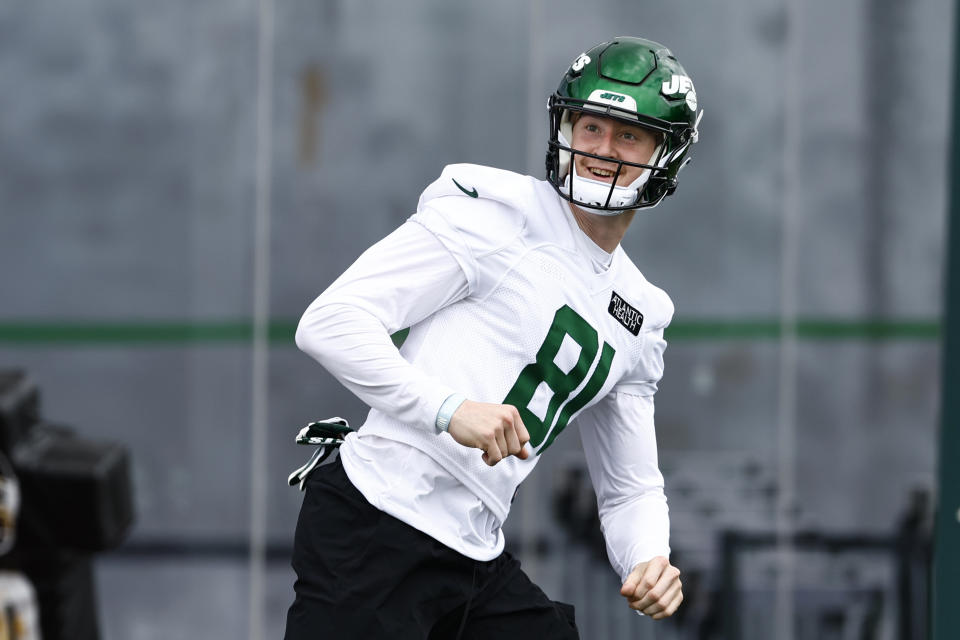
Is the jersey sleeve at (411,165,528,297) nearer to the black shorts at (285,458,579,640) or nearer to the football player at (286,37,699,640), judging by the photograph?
the football player at (286,37,699,640)

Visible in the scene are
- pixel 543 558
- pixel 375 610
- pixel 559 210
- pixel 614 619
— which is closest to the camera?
pixel 375 610

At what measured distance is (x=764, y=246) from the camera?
22.3 ft

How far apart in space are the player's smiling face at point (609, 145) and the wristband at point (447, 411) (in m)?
0.52

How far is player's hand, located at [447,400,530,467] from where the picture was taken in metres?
2.16

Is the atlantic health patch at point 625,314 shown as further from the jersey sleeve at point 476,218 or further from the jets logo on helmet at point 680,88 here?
the jets logo on helmet at point 680,88

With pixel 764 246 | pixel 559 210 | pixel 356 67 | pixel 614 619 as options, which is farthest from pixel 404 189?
pixel 559 210

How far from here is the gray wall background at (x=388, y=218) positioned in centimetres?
673

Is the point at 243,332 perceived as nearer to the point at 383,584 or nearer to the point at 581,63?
the point at 581,63

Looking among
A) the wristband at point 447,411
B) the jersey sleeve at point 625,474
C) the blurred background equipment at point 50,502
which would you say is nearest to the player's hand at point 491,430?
the wristband at point 447,411

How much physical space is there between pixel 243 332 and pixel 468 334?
175 inches

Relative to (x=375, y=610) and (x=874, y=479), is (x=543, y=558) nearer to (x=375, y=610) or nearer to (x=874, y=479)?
(x=874, y=479)

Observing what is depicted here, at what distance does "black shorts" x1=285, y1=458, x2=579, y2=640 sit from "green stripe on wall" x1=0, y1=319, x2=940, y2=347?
4314 mm

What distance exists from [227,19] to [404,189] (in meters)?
1.20

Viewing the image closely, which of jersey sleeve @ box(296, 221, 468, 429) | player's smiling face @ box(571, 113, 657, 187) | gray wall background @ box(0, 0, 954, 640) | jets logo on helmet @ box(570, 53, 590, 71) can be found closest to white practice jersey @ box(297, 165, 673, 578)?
jersey sleeve @ box(296, 221, 468, 429)
